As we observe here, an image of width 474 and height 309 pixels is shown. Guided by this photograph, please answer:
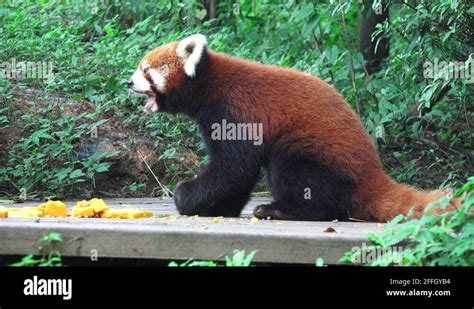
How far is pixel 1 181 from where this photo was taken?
24.7 feet

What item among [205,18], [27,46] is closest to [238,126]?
[27,46]

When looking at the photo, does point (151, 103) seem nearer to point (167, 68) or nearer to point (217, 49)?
point (167, 68)

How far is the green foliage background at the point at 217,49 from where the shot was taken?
754 centimetres

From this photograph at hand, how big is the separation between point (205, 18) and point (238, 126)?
16.9ft

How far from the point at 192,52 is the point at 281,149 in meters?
1.05

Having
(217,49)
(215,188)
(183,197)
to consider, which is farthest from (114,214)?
(217,49)

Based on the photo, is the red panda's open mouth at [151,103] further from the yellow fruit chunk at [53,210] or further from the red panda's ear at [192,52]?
the yellow fruit chunk at [53,210]

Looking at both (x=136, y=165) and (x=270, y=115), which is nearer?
(x=270, y=115)

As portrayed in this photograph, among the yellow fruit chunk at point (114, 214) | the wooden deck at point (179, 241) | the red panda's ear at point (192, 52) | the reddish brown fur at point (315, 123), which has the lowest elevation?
the yellow fruit chunk at point (114, 214)

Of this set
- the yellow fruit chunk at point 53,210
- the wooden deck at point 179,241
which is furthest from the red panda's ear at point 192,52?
the wooden deck at point 179,241

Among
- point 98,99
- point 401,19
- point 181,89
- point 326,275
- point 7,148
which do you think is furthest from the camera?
Result: point 98,99

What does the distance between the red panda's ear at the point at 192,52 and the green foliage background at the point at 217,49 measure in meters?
1.33

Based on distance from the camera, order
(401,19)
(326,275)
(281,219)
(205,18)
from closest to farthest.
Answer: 1. (326,275)
2. (281,219)
3. (401,19)
4. (205,18)

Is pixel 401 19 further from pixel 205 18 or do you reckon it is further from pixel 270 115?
pixel 205 18
